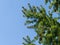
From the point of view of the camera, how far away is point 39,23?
31.3 feet

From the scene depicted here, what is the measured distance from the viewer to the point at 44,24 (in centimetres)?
944

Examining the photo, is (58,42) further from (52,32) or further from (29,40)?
(29,40)

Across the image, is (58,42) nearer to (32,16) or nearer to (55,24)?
(55,24)

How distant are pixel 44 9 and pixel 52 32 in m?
1.34

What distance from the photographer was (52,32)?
29.7 ft

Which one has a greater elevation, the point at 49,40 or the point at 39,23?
the point at 39,23

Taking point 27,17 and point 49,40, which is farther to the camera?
point 27,17

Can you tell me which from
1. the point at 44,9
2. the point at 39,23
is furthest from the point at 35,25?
the point at 44,9

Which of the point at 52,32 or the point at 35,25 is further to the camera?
the point at 35,25

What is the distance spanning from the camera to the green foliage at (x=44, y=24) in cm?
911

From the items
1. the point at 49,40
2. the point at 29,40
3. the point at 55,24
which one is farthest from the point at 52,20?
the point at 29,40

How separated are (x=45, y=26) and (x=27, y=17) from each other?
120cm

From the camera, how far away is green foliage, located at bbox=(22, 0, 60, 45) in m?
9.11

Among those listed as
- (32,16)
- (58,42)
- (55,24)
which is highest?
(32,16)
